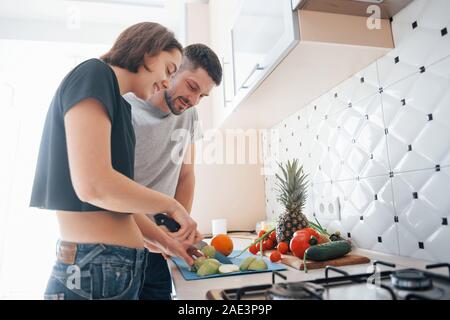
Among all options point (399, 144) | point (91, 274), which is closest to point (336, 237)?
point (399, 144)

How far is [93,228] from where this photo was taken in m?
0.62

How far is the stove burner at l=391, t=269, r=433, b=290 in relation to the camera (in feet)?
1.66

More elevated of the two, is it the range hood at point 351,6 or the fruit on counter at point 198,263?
the range hood at point 351,6

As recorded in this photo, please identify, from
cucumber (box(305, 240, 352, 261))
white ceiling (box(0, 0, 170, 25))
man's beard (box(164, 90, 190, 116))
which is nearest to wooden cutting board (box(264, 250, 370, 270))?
cucumber (box(305, 240, 352, 261))

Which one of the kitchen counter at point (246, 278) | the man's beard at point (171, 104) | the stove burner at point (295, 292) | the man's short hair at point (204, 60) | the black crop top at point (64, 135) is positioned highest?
the man's short hair at point (204, 60)

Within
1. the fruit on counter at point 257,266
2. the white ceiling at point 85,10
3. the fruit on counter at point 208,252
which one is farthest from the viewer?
the white ceiling at point 85,10

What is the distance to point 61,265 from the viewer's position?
60cm

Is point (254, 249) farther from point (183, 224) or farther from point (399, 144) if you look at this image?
point (399, 144)

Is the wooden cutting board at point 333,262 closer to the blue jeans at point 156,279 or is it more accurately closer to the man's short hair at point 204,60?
the blue jeans at point 156,279

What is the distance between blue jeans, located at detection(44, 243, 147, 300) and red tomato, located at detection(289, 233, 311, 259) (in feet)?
1.76

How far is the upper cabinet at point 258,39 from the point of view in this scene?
924 mm

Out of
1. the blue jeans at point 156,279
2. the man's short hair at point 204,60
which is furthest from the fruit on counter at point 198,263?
the man's short hair at point 204,60
